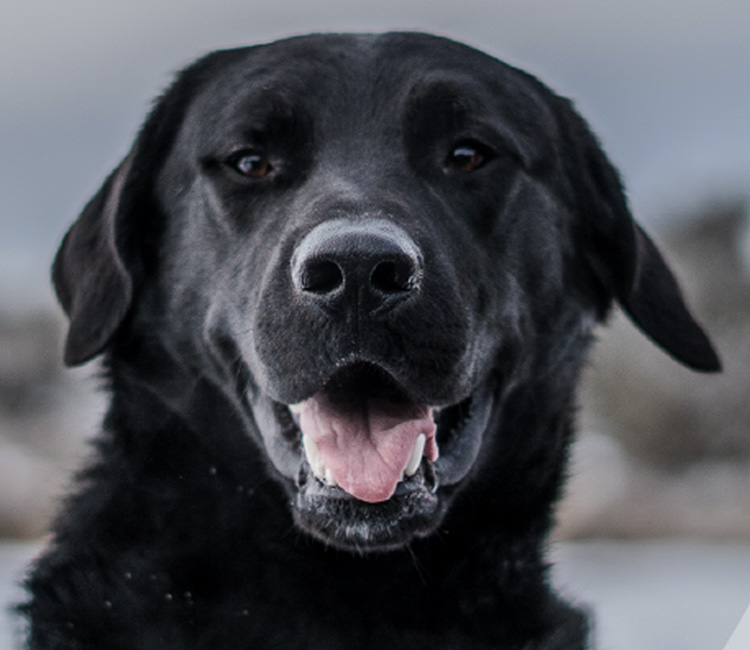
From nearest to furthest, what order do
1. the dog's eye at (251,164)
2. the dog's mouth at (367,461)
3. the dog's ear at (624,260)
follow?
the dog's mouth at (367,461) < the dog's eye at (251,164) < the dog's ear at (624,260)

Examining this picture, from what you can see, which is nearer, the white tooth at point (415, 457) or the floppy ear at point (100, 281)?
the white tooth at point (415, 457)

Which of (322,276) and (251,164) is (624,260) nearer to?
(251,164)

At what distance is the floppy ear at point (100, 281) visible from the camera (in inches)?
105

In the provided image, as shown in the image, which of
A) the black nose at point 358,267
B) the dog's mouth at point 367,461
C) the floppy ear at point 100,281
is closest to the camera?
the black nose at point 358,267

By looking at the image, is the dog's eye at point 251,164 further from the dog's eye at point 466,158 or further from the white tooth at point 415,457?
the white tooth at point 415,457

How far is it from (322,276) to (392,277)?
5.4 inches

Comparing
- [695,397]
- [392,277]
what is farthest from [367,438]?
[695,397]

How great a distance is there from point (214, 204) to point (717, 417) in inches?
475

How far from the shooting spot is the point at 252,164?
2545 millimetres

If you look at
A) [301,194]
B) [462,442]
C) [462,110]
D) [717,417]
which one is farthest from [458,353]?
[717,417]

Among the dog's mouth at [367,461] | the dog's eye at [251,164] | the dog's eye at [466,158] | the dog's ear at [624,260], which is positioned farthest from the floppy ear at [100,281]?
the dog's ear at [624,260]

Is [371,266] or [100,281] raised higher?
[371,266]

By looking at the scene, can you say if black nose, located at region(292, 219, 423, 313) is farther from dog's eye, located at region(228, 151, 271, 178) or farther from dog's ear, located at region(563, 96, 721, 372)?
dog's ear, located at region(563, 96, 721, 372)

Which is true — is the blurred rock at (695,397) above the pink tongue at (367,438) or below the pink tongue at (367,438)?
below
